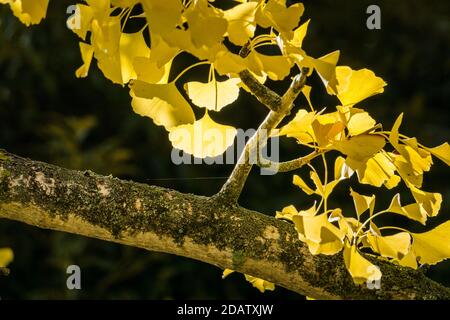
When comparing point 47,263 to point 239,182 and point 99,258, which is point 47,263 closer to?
point 99,258

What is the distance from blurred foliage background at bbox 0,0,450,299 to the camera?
58.7 inches

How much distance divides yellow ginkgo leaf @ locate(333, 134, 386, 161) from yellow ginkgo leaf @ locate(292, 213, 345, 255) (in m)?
0.04

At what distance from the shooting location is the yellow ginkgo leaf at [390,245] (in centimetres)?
44

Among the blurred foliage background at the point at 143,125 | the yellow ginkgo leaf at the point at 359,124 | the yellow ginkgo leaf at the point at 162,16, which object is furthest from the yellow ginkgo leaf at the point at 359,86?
the blurred foliage background at the point at 143,125

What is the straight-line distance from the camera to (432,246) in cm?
48

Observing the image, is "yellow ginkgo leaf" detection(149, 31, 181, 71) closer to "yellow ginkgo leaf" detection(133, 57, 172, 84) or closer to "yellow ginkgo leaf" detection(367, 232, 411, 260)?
"yellow ginkgo leaf" detection(133, 57, 172, 84)

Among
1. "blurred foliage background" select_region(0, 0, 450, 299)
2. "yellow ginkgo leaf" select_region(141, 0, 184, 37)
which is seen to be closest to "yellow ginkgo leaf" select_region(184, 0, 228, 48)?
"yellow ginkgo leaf" select_region(141, 0, 184, 37)

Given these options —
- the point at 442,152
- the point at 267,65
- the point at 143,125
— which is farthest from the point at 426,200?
the point at 143,125

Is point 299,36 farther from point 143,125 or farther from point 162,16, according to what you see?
point 143,125

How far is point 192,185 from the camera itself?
5.13 feet
